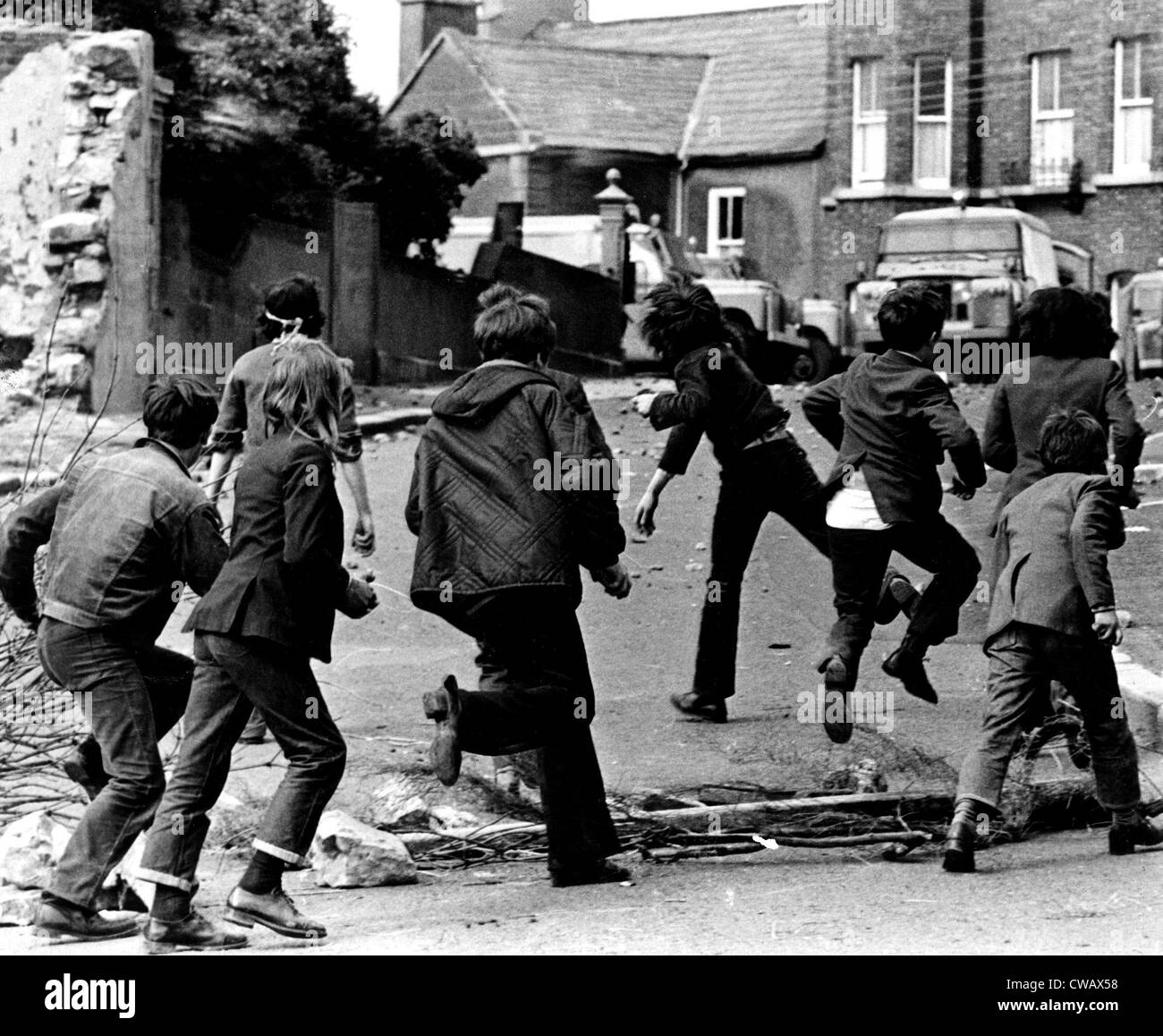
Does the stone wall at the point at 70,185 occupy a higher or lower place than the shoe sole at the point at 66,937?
higher

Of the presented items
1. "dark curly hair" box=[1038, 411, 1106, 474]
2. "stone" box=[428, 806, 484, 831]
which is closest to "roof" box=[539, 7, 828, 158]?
"stone" box=[428, 806, 484, 831]

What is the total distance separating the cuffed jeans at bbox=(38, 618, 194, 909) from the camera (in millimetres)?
5512

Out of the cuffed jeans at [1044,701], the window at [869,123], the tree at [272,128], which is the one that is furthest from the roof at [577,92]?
the cuffed jeans at [1044,701]

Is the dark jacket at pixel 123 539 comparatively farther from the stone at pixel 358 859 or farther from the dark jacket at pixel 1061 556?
the dark jacket at pixel 1061 556

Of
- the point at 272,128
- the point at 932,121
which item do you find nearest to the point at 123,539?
the point at 272,128

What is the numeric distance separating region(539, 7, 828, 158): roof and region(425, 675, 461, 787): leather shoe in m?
34.6

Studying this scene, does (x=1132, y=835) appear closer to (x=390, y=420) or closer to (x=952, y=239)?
(x=390, y=420)

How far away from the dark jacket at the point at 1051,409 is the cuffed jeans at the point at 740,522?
972 mm

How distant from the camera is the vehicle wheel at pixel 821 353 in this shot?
27261 mm

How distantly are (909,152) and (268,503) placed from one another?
106 feet

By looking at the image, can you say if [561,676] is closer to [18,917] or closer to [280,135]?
[18,917]

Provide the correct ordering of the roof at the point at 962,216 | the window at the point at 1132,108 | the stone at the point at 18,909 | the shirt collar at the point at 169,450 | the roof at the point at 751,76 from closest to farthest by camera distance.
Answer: the shirt collar at the point at 169,450, the stone at the point at 18,909, the roof at the point at 962,216, the window at the point at 1132,108, the roof at the point at 751,76

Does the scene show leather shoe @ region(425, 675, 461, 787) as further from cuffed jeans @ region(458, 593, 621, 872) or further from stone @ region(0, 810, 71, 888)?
stone @ region(0, 810, 71, 888)

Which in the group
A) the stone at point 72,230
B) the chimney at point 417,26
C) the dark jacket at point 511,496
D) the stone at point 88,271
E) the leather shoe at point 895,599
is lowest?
the leather shoe at point 895,599
